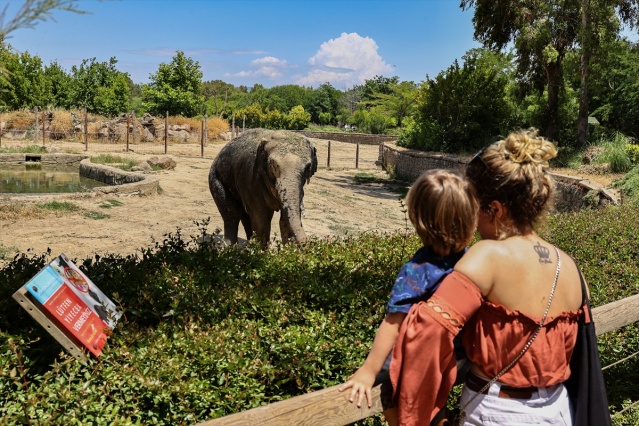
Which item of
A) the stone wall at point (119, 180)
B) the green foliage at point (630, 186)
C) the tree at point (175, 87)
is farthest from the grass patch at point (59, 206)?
the tree at point (175, 87)

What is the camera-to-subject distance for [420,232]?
215 cm

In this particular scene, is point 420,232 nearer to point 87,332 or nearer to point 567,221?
point 87,332

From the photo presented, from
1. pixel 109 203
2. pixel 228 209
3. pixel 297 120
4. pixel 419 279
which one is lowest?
pixel 109 203

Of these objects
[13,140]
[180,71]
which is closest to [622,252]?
[13,140]

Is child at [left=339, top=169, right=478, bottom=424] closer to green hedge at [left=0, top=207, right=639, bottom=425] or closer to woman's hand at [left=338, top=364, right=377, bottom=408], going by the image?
woman's hand at [left=338, top=364, right=377, bottom=408]

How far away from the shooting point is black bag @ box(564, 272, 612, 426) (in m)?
2.24

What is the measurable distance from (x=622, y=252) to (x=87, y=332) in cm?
594

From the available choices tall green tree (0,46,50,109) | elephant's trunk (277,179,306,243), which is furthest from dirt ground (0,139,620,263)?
tall green tree (0,46,50,109)

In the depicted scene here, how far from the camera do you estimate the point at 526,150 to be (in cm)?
207

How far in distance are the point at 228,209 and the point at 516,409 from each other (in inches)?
293

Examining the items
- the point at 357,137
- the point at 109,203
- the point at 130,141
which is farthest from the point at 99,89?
the point at 109,203

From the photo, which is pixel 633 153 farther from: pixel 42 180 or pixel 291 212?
pixel 42 180

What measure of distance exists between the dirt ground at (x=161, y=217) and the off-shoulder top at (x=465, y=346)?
4550mm

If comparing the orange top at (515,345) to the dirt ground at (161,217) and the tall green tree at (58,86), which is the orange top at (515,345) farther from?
the tall green tree at (58,86)
